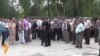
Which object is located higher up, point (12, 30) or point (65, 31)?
point (12, 30)

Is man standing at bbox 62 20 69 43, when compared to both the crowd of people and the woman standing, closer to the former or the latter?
the crowd of people

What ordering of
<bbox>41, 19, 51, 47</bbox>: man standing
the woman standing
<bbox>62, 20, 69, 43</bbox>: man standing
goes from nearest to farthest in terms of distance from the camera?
<bbox>41, 19, 51, 47</bbox>: man standing → the woman standing → <bbox>62, 20, 69, 43</bbox>: man standing

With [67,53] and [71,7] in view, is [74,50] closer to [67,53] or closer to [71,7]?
[67,53]

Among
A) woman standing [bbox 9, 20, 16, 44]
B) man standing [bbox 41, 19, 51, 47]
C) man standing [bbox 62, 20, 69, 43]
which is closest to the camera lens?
man standing [bbox 41, 19, 51, 47]

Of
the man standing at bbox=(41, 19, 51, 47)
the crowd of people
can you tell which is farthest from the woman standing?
the man standing at bbox=(41, 19, 51, 47)

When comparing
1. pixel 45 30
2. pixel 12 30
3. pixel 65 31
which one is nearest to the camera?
pixel 45 30

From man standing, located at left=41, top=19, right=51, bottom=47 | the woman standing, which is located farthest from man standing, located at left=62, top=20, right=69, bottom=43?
the woman standing

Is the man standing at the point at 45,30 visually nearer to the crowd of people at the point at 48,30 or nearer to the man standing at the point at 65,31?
the crowd of people at the point at 48,30

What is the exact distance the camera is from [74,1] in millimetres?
36281

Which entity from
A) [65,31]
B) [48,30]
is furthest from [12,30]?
[65,31]

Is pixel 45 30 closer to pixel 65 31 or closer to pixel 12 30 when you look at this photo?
pixel 12 30

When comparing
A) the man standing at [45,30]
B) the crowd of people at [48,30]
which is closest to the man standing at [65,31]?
the crowd of people at [48,30]

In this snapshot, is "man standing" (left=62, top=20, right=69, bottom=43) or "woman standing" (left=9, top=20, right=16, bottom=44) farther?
"man standing" (left=62, top=20, right=69, bottom=43)

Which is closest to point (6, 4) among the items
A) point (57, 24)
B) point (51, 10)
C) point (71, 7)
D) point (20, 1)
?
point (20, 1)
